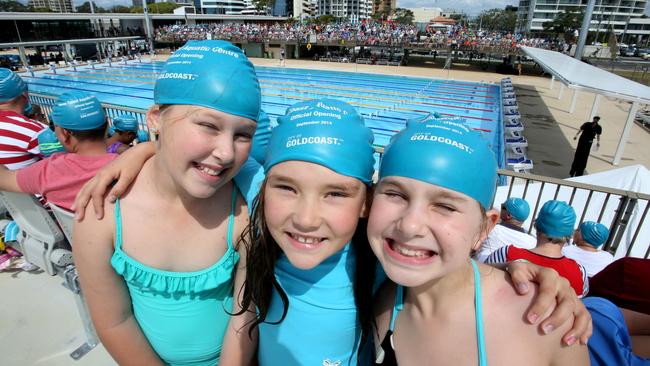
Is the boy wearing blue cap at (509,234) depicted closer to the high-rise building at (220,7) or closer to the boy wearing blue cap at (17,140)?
the boy wearing blue cap at (17,140)

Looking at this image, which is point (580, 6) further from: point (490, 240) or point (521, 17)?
point (490, 240)

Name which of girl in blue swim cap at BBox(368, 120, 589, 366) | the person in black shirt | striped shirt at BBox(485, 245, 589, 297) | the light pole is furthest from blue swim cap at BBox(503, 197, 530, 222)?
the light pole

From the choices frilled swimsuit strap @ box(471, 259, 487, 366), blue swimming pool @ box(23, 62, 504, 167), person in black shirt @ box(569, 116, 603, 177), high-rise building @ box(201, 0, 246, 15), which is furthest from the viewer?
high-rise building @ box(201, 0, 246, 15)

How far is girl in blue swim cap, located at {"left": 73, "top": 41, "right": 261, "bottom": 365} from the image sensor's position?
3.98ft

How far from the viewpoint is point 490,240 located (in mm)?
3287

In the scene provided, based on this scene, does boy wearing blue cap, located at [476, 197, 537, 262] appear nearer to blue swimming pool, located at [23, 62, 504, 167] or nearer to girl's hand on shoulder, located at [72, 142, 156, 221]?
girl's hand on shoulder, located at [72, 142, 156, 221]

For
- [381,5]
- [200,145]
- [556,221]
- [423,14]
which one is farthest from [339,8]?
[200,145]

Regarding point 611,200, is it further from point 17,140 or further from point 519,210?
point 17,140

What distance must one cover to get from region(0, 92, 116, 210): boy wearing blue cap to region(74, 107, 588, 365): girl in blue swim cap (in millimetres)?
594

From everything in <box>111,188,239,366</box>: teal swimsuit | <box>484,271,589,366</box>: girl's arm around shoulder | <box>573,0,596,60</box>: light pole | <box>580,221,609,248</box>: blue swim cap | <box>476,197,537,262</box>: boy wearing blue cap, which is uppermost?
<box>573,0,596,60</box>: light pole

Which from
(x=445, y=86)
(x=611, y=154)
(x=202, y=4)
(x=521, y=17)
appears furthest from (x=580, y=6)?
(x=202, y=4)

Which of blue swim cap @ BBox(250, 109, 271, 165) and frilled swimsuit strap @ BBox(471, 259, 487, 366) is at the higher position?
blue swim cap @ BBox(250, 109, 271, 165)

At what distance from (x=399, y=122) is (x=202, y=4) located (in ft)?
403

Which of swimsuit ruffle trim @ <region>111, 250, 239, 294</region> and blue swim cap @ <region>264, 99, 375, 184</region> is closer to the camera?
blue swim cap @ <region>264, 99, 375, 184</region>
